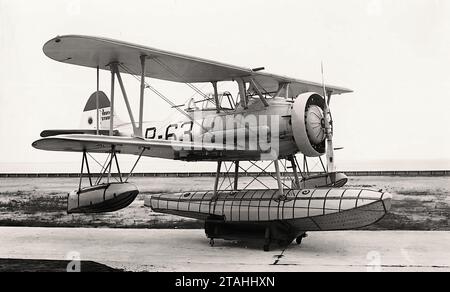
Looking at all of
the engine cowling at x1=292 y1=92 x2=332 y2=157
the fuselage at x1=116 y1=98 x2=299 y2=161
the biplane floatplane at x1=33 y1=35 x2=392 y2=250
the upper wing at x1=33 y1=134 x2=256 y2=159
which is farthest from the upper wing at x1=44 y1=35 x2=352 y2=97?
the upper wing at x1=33 y1=134 x2=256 y2=159

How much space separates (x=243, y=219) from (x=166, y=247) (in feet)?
6.09

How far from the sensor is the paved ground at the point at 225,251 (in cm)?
838

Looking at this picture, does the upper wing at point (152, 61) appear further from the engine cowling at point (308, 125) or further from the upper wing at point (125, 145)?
the upper wing at point (125, 145)

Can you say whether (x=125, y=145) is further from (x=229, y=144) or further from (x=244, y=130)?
(x=244, y=130)

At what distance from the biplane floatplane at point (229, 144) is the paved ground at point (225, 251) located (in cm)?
65

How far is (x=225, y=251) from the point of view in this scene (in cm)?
1023

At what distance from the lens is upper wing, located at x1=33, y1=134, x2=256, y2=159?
29.3 ft

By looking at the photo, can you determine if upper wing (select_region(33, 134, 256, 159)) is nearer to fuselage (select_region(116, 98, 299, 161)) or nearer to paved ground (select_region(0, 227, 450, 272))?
fuselage (select_region(116, 98, 299, 161))

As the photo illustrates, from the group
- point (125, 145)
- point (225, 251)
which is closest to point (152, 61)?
point (125, 145)

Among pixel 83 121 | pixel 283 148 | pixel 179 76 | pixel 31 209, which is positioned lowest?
pixel 31 209

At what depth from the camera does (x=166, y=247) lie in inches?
424

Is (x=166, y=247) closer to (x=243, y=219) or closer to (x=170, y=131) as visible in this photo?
(x=243, y=219)

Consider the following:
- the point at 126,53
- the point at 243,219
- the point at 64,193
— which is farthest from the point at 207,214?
the point at 64,193

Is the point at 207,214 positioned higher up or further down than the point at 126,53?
further down
